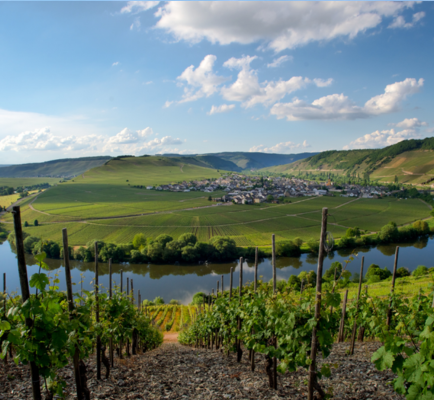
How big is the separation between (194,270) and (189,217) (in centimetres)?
2857

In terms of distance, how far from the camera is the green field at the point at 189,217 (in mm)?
59281

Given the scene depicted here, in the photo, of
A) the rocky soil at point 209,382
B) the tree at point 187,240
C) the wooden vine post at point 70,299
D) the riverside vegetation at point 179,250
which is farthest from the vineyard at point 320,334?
the tree at point 187,240

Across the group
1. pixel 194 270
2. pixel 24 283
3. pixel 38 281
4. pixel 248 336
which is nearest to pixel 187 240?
pixel 194 270

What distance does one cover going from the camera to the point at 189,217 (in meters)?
71.9

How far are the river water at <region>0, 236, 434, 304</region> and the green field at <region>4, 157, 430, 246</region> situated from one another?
25.6ft

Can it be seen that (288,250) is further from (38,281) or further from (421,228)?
(38,281)

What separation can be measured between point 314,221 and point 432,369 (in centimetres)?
6988

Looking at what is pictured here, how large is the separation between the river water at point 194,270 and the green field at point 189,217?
781 cm

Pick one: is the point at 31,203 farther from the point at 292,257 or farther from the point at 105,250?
the point at 292,257

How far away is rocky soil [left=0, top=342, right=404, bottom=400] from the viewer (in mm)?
5812

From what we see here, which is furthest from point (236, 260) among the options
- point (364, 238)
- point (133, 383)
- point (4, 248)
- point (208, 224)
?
point (4, 248)

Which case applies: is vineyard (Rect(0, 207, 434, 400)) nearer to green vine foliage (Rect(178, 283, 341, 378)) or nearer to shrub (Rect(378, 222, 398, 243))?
green vine foliage (Rect(178, 283, 341, 378))

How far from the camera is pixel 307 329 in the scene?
441 centimetres

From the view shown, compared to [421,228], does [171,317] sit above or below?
below
